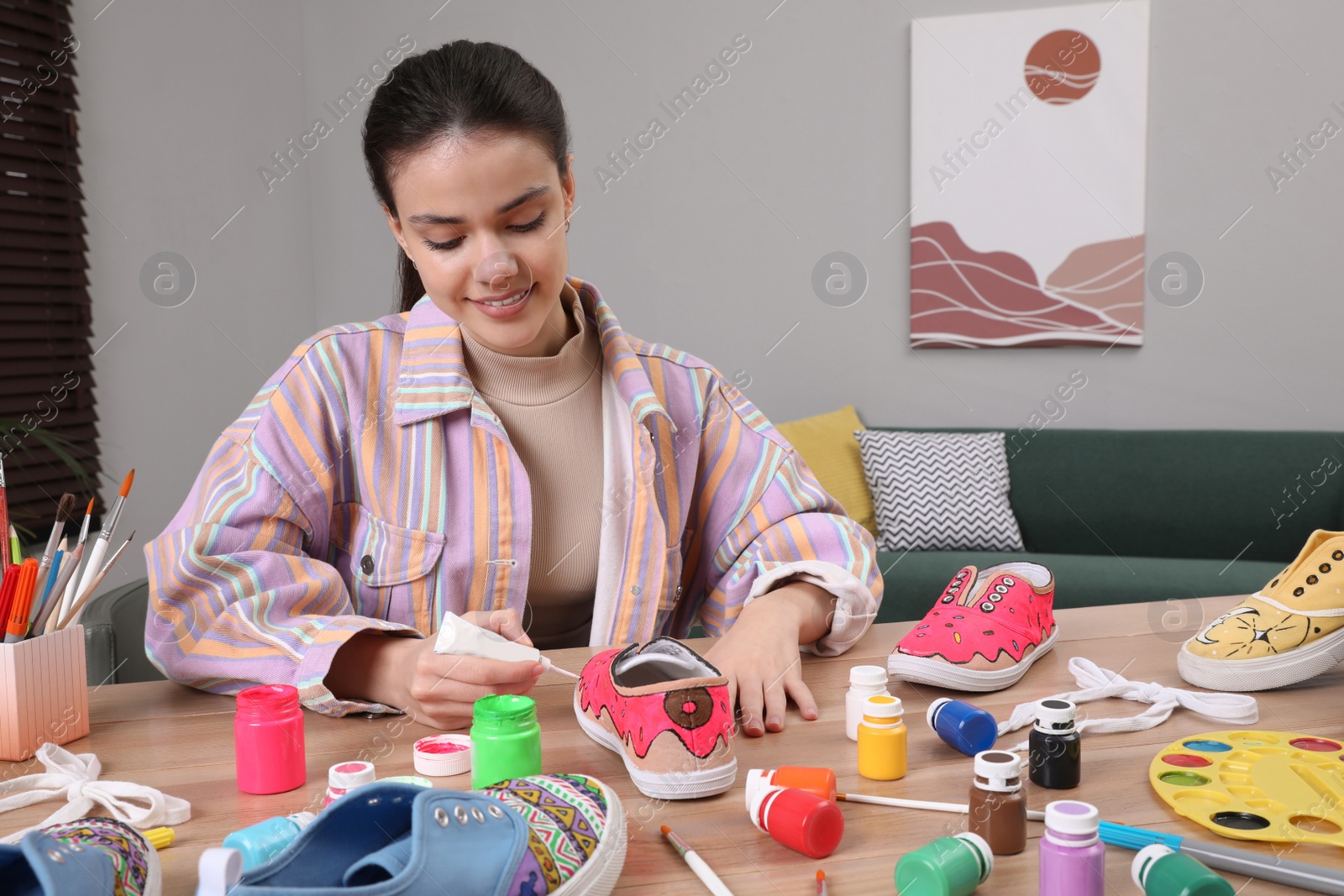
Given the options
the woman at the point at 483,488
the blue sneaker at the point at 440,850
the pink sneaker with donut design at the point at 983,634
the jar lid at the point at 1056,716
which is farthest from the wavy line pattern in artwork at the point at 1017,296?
the blue sneaker at the point at 440,850

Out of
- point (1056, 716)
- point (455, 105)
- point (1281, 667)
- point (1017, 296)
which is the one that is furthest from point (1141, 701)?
point (1017, 296)

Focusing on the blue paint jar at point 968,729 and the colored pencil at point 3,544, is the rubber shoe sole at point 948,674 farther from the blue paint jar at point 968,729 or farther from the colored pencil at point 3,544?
the colored pencil at point 3,544

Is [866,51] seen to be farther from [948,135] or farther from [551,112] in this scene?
[551,112]

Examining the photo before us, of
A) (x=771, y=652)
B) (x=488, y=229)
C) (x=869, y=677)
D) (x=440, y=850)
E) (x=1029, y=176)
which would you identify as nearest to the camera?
(x=440, y=850)

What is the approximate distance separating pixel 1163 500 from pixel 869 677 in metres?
2.77

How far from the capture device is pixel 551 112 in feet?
4.15

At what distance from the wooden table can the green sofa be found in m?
1.97

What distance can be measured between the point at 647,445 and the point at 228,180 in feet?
8.02

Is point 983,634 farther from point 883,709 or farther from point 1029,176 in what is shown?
point 1029,176

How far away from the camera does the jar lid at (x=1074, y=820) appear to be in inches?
23.0

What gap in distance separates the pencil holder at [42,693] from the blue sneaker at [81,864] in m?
0.31

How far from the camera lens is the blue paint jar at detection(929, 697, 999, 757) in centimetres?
83

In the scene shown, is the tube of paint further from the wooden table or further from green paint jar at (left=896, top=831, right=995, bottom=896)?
green paint jar at (left=896, top=831, right=995, bottom=896)

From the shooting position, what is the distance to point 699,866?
0.65 metres
